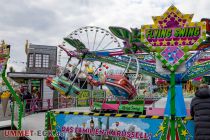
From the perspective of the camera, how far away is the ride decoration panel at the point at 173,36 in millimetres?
4895

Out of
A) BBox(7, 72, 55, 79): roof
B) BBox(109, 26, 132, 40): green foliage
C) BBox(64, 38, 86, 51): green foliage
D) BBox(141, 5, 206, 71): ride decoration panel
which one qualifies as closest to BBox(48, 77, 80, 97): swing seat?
BBox(64, 38, 86, 51): green foliage

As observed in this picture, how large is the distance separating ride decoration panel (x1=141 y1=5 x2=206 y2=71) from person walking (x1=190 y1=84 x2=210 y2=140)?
676 millimetres

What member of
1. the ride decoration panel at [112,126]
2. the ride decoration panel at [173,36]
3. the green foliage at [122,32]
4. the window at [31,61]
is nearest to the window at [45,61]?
the window at [31,61]

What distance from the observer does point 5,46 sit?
1041 centimetres

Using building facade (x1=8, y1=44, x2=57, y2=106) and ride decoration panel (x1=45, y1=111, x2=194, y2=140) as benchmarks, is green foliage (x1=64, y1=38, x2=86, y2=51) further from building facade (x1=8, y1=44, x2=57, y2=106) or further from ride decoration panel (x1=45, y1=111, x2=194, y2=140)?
building facade (x1=8, y1=44, x2=57, y2=106)

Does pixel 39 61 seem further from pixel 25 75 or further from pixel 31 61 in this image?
pixel 25 75

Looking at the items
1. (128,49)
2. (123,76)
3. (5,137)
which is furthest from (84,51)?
(5,137)

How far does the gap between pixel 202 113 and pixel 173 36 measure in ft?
4.75

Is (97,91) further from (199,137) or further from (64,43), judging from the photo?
(199,137)

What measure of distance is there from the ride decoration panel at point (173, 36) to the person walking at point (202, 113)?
0.68m

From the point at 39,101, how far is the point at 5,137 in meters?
6.73

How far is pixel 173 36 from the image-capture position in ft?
16.4

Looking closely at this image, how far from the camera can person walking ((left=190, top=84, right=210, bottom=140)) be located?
4465 millimetres

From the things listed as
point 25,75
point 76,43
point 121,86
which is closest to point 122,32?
point 121,86
